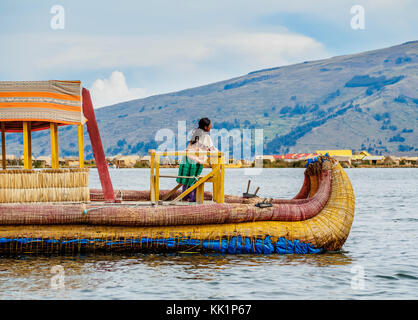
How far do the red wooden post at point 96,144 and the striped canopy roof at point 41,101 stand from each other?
47cm

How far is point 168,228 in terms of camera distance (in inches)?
516

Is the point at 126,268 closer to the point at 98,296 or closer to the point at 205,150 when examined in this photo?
the point at 98,296

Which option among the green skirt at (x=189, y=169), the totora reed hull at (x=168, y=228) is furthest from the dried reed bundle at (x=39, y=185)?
the green skirt at (x=189, y=169)

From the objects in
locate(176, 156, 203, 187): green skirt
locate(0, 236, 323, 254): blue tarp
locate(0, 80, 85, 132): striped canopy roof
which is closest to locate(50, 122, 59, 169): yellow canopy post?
locate(0, 80, 85, 132): striped canopy roof

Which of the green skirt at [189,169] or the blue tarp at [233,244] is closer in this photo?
the blue tarp at [233,244]

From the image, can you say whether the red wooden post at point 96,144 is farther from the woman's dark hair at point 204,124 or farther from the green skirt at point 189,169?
the woman's dark hair at point 204,124

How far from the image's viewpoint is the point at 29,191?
44.2 ft

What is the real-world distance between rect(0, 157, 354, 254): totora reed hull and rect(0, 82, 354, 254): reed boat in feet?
0.06

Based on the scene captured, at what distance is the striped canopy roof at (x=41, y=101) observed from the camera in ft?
43.5

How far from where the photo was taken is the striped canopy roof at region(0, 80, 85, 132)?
13.3m

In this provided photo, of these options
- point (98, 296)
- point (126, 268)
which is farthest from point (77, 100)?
point (98, 296)

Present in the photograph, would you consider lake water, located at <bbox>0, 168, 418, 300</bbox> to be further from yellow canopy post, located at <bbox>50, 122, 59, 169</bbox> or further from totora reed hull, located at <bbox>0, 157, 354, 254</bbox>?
yellow canopy post, located at <bbox>50, 122, 59, 169</bbox>

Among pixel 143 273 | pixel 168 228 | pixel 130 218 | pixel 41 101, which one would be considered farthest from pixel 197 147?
pixel 41 101
